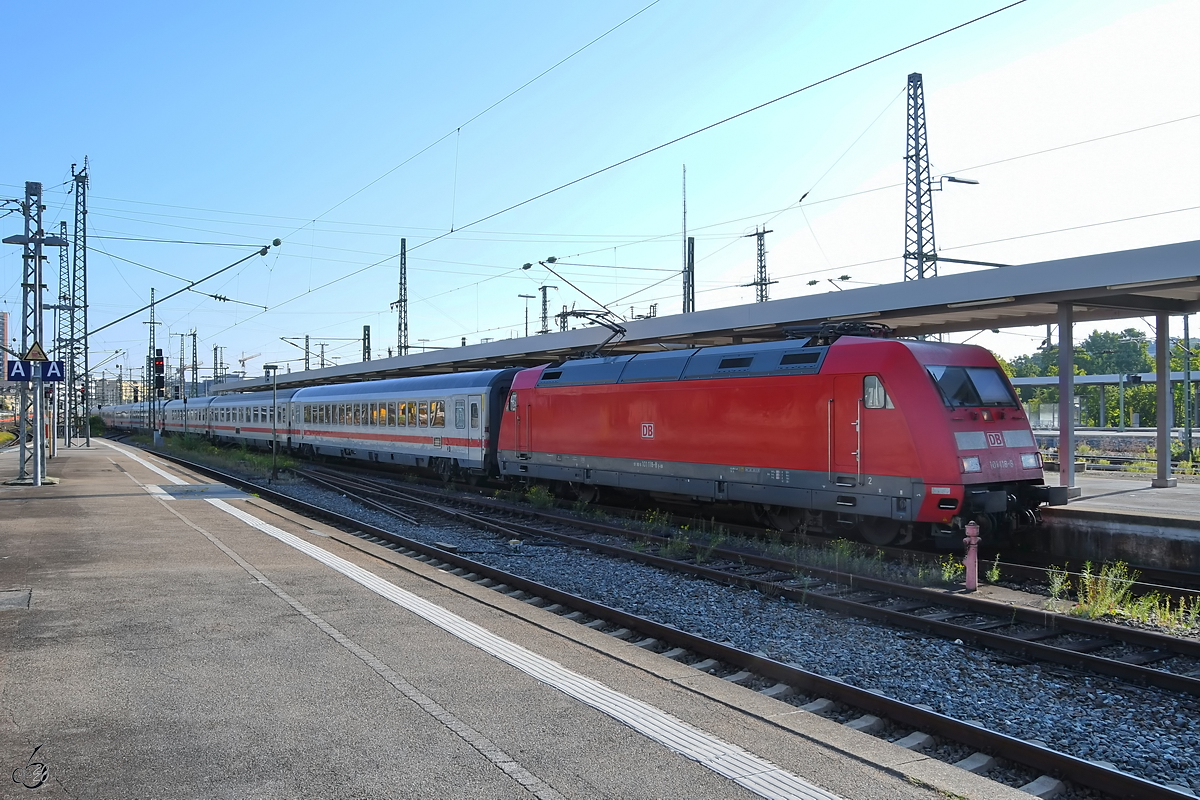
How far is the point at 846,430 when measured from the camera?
12133 millimetres

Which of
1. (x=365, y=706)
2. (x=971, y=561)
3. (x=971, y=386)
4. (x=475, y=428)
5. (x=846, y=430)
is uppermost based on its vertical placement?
(x=971, y=386)

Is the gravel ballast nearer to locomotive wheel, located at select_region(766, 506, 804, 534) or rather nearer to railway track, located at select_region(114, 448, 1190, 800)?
railway track, located at select_region(114, 448, 1190, 800)

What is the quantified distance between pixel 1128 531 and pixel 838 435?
4.54 m

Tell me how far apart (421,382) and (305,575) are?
52.1ft

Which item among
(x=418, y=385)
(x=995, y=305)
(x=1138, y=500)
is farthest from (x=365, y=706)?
(x=418, y=385)

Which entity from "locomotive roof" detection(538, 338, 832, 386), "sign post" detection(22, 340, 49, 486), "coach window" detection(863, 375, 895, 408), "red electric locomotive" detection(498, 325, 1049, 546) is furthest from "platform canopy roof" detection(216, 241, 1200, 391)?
"sign post" detection(22, 340, 49, 486)

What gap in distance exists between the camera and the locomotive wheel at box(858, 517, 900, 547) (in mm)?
12312

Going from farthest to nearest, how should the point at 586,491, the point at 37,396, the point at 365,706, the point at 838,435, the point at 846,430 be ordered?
the point at 37,396 < the point at 586,491 < the point at 838,435 < the point at 846,430 < the point at 365,706

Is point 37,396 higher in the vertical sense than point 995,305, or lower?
lower

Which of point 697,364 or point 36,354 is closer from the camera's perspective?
point 697,364

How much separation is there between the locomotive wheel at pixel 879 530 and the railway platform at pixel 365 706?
580 centimetres

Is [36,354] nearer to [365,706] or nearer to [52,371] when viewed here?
[52,371]

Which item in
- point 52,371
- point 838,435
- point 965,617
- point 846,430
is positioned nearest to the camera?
point 965,617

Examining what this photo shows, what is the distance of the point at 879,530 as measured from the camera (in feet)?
41.2
